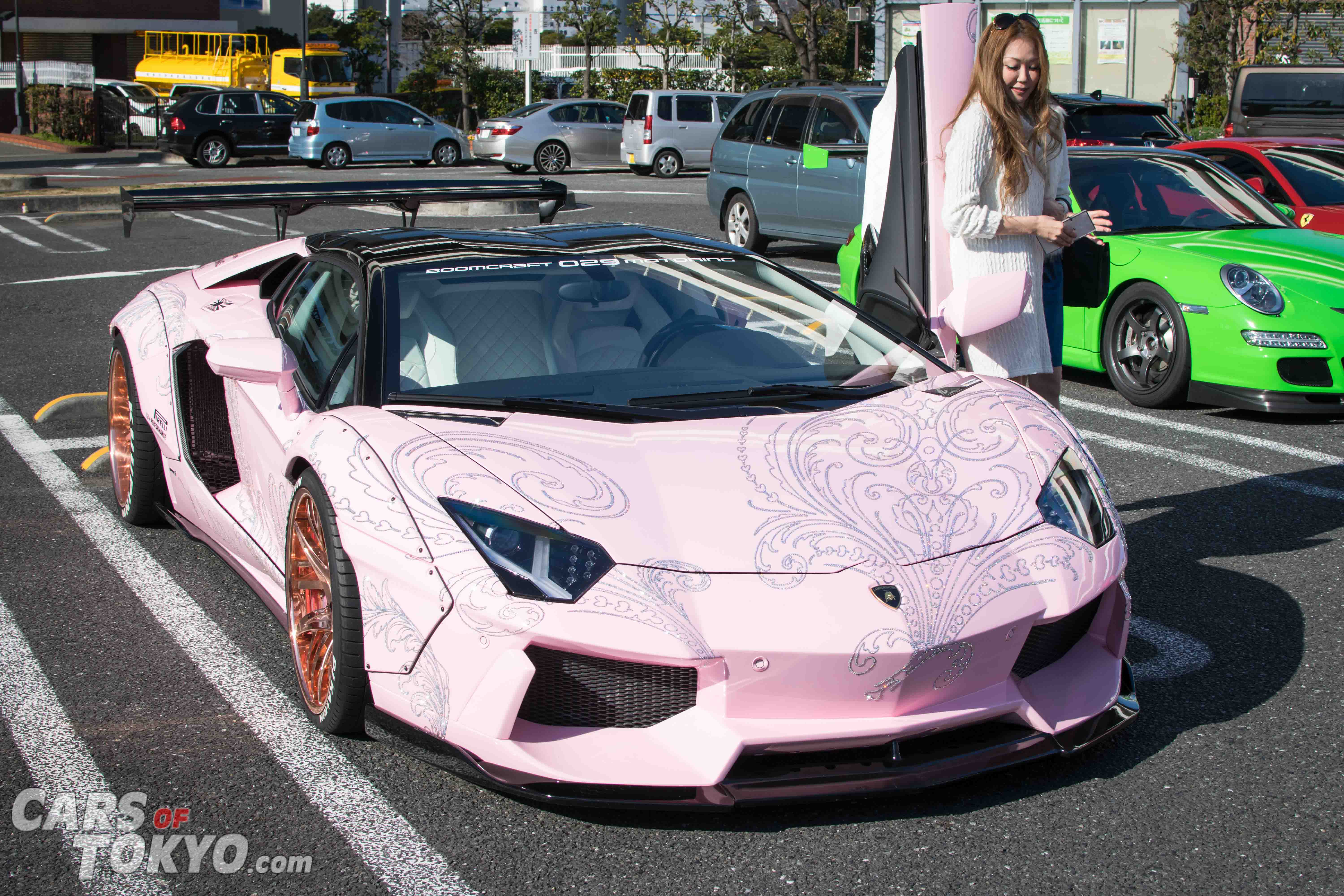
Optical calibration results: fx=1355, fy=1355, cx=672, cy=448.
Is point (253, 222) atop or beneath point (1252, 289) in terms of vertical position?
atop

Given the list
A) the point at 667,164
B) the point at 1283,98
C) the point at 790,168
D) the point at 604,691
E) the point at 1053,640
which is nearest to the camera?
the point at 604,691

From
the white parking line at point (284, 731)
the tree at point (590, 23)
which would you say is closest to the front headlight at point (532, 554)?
the white parking line at point (284, 731)

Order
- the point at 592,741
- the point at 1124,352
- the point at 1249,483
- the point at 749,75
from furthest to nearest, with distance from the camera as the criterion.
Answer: the point at 749,75 → the point at 1124,352 → the point at 1249,483 → the point at 592,741

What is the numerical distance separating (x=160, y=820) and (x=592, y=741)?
97 centimetres

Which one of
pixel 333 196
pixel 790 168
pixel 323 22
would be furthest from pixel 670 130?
pixel 323 22

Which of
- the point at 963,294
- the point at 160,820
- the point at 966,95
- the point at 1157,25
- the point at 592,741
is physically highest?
the point at 1157,25

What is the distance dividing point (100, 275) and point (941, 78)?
31.9 ft

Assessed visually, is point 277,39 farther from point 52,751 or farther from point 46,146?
point 52,751

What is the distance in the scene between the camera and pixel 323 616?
127 inches

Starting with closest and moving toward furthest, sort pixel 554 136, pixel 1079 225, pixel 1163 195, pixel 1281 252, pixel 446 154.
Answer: pixel 1079 225, pixel 1281 252, pixel 1163 195, pixel 554 136, pixel 446 154

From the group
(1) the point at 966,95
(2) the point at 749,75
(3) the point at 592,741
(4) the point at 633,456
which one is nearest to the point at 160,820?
(3) the point at 592,741

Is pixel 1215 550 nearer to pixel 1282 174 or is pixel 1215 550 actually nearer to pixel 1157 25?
pixel 1282 174

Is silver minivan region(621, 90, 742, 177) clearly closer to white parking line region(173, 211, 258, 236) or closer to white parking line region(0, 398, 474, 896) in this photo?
white parking line region(173, 211, 258, 236)

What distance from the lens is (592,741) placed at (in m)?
2.70
